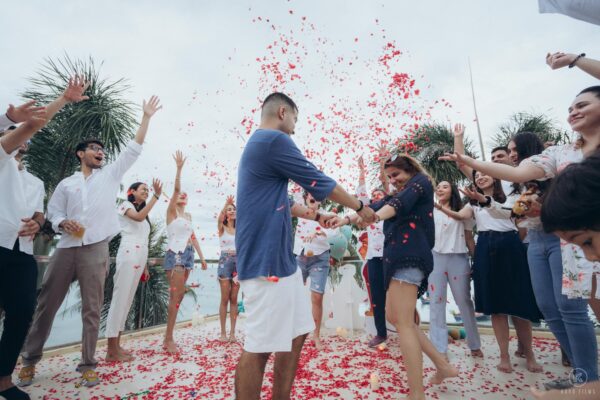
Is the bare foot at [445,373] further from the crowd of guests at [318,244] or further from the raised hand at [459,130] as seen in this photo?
the raised hand at [459,130]

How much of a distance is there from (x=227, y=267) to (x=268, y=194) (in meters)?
3.14

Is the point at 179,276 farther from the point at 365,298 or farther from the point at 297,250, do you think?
the point at 365,298

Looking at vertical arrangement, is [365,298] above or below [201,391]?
above

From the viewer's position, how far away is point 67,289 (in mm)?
3033

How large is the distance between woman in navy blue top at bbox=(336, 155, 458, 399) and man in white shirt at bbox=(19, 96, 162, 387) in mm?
2694

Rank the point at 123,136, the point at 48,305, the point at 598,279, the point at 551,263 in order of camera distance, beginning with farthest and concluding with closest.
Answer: the point at 123,136 < the point at 48,305 < the point at 551,263 < the point at 598,279

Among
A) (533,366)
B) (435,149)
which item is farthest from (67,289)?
(435,149)

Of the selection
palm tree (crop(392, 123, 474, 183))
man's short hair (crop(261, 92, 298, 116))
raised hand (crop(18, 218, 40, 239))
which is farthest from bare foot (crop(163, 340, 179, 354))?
palm tree (crop(392, 123, 474, 183))

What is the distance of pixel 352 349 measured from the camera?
4105 millimetres

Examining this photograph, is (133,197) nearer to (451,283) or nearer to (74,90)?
(74,90)

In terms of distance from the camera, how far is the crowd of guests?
1.65 metres

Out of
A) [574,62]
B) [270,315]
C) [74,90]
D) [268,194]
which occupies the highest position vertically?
[74,90]

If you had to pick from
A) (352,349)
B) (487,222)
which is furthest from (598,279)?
(352,349)

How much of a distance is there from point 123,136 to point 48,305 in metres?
9.60
